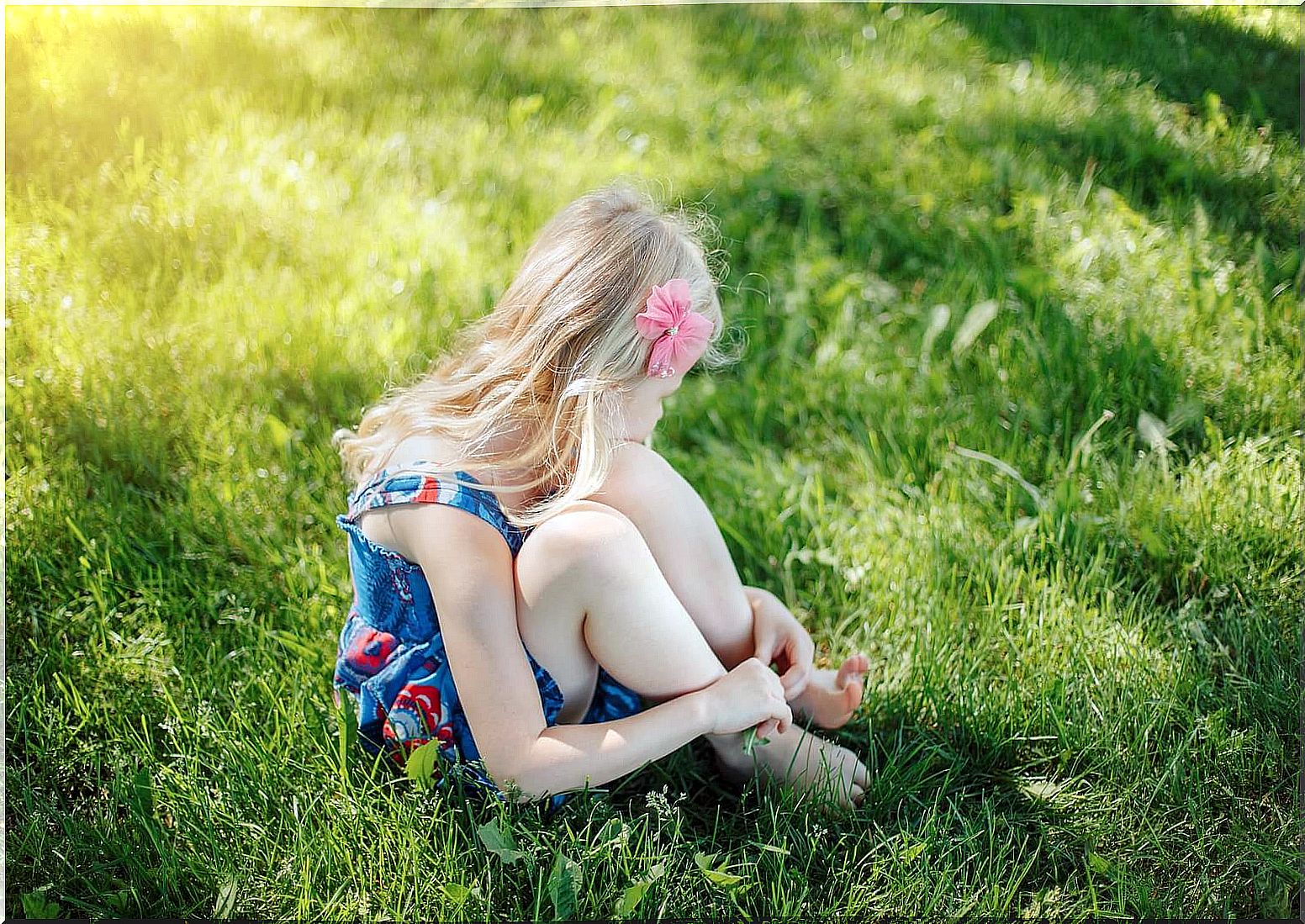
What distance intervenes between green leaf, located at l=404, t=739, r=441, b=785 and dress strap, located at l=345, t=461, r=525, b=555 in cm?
25

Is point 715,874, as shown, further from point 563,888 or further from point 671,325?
point 671,325

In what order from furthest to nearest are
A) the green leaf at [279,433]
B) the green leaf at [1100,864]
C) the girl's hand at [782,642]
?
1. the green leaf at [279,433]
2. the girl's hand at [782,642]
3. the green leaf at [1100,864]

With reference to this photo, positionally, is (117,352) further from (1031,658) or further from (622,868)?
(1031,658)

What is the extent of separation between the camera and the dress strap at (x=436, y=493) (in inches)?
47.3

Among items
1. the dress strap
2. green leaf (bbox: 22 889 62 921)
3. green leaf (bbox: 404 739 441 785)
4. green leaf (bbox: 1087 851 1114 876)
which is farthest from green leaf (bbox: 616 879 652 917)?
green leaf (bbox: 22 889 62 921)

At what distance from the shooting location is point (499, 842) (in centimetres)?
125

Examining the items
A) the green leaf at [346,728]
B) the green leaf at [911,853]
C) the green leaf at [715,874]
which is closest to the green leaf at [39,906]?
the green leaf at [346,728]

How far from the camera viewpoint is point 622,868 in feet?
4.10

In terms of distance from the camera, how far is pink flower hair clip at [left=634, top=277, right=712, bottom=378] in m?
1.23

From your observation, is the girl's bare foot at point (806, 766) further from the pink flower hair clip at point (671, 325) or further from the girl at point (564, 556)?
the pink flower hair clip at point (671, 325)

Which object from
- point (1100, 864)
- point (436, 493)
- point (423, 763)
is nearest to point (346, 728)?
point (423, 763)

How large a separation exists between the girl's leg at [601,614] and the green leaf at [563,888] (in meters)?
0.18

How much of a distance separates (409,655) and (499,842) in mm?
237

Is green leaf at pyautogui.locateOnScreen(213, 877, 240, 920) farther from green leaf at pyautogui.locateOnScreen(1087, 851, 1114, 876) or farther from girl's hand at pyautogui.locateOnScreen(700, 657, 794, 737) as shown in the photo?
green leaf at pyautogui.locateOnScreen(1087, 851, 1114, 876)
